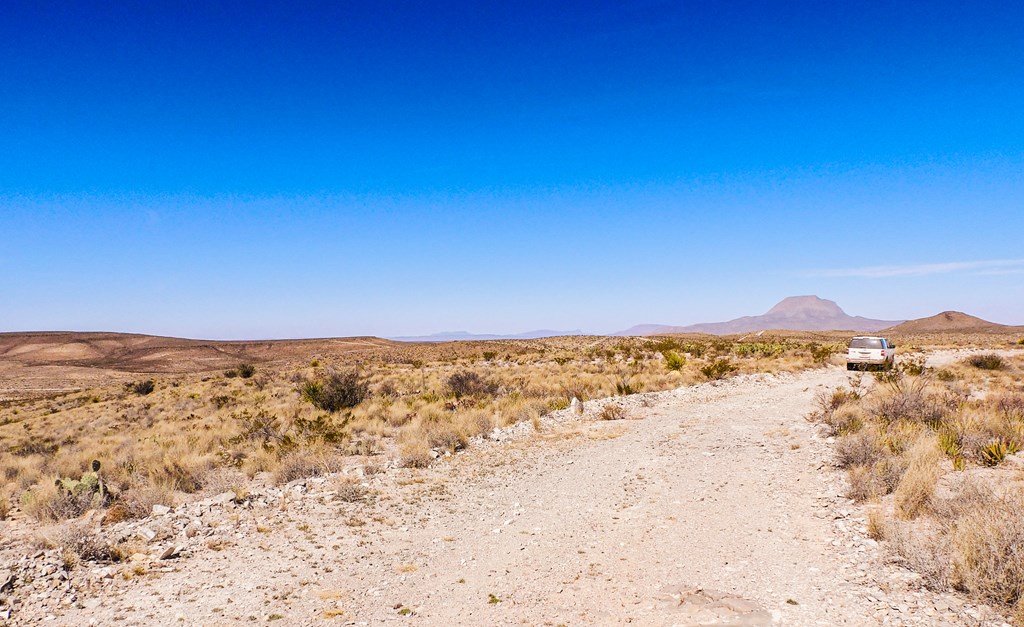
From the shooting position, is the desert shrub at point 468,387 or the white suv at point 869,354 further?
the white suv at point 869,354

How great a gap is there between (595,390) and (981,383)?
1498cm

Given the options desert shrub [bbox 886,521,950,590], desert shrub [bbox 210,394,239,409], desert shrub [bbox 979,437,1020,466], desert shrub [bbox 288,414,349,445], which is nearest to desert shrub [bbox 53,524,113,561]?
desert shrub [bbox 288,414,349,445]

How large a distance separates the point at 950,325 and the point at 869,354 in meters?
118

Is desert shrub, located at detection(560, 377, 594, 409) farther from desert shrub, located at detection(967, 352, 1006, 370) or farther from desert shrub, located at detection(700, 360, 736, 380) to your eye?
desert shrub, located at detection(967, 352, 1006, 370)

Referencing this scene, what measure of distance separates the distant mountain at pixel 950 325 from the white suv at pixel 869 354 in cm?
10141

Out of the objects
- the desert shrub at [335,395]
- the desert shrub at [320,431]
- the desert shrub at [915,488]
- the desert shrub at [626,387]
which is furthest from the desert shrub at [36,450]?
the desert shrub at [915,488]

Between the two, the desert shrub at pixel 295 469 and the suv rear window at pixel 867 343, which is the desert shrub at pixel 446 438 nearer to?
the desert shrub at pixel 295 469

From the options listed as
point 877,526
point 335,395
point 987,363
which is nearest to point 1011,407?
point 877,526

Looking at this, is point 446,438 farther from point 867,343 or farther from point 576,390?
point 867,343

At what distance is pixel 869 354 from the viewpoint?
25938 millimetres

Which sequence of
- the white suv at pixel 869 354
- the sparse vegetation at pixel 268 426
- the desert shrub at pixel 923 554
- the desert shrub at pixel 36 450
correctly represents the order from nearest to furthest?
the desert shrub at pixel 923 554, the sparse vegetation at pixel 268 426, the desert shrub at pixel 36 450, the white suv at pixel 869 354

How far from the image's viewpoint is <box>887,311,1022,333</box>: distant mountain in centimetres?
10419

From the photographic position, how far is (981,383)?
1967 cm

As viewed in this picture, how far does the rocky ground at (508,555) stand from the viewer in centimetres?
494
